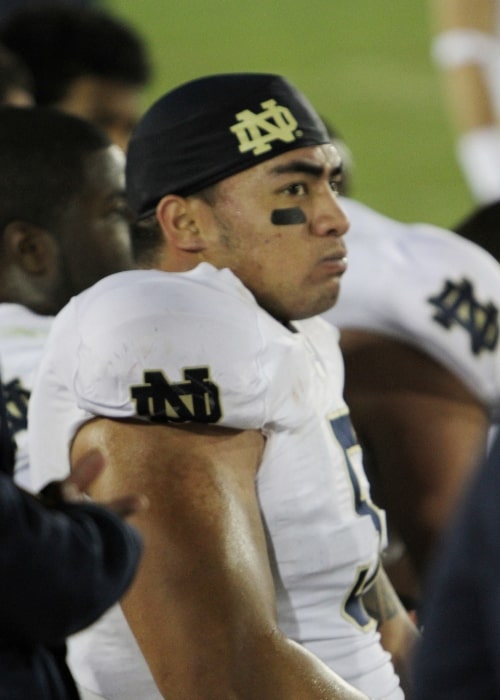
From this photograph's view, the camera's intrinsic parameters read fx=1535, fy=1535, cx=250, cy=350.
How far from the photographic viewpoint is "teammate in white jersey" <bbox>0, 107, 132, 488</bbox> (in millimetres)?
3232

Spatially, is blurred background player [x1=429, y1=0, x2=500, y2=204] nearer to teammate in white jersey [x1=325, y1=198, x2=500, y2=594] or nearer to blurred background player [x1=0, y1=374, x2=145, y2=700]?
teammate in white jersey [x1=325, y1=198, x2=500, y2=594]

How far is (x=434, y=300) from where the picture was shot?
337 centimetres

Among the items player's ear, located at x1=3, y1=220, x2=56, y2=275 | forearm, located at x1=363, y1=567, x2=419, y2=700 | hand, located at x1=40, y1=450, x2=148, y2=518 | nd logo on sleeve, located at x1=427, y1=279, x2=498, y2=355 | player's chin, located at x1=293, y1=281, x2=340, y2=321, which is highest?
hand, located at x1=40, y1=450, x2=148, y2=518

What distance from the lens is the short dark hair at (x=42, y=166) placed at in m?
3.25

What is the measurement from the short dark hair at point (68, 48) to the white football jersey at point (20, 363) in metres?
1.89

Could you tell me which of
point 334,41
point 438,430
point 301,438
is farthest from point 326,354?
point 334,41

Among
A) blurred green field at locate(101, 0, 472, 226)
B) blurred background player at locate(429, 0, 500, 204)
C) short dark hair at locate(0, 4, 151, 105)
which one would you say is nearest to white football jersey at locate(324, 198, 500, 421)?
short dark hair at locate(0, 4, 151, 105)

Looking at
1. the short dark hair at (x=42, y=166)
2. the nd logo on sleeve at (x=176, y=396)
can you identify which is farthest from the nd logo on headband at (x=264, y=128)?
the short dark hair at (x=42, y=166)

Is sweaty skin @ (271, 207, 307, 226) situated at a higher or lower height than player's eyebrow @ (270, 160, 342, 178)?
lower

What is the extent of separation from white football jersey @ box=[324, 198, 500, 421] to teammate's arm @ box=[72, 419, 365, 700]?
1.14 m

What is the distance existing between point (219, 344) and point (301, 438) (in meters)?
0.21

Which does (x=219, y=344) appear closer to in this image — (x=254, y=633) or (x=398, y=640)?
(x=254, y=633)

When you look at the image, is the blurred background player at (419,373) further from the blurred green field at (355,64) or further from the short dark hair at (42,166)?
the blurred green field at (355,64)

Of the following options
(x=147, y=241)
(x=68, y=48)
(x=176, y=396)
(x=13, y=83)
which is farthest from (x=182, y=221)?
(x=68, y=48)
